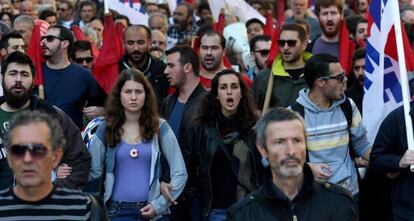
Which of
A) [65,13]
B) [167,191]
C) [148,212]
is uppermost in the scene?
[65,13]

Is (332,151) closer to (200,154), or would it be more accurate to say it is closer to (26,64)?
(200,154)

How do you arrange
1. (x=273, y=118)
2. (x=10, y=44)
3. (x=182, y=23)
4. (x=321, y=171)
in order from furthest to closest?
(x=182, y=23) < (x=10, y=44) < (x=321, y=171) < (x=273, y=118)

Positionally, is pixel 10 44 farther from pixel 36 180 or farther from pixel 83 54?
pixel 36 180

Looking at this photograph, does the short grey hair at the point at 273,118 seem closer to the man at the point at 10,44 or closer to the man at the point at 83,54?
the man at the point at 10,44

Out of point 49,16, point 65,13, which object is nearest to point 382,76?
point 49,16

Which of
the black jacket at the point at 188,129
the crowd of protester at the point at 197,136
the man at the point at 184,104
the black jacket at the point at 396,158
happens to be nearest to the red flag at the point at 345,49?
the crowd of protester at the point at 197,136

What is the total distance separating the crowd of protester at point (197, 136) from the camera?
6.33 meters

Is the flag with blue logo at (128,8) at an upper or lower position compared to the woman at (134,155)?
upper

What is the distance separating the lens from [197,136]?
32.1 feet

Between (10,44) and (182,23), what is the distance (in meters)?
6.12

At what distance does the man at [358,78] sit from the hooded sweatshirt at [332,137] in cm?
154

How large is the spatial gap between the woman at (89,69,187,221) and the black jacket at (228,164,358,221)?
2.87 m

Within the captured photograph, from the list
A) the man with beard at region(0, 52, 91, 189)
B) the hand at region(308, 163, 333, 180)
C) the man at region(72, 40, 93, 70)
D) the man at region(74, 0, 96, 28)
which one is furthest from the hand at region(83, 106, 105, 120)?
the man at region(74, 0, 96, 28)

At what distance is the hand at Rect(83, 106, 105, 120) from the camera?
10841 millimetres
